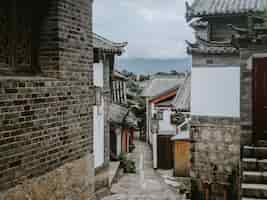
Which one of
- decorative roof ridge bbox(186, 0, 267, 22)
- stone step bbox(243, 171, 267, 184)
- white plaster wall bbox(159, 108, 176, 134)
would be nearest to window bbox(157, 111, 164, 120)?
white plaster wall bbox(159, 108, 176, 134)

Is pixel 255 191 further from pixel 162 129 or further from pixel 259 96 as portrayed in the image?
pixel 162 129

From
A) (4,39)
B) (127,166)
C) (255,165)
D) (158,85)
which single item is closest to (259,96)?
(255,165)

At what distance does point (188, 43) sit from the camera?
42.2ft

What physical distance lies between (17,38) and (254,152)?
6.10 metres

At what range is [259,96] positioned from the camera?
9.56 m

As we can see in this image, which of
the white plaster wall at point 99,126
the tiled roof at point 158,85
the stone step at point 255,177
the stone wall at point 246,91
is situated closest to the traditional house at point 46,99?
the stone step at point 255,177

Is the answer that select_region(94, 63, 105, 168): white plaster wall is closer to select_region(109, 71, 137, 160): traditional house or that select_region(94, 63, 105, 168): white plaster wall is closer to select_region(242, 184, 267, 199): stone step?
select_region(109, 71, 137, 160): traditional house

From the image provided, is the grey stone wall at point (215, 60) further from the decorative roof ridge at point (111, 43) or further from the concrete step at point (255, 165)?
the concrete step at point (255, 165)

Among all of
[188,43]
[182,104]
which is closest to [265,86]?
[188,43]

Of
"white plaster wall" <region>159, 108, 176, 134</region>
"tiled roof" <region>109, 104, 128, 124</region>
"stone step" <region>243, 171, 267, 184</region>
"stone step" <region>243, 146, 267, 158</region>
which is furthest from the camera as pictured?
"white plaster wall" <region>159, 108, 176, 134</region>

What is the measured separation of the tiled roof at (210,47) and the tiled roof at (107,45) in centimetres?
292

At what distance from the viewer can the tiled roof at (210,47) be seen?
41.3ft

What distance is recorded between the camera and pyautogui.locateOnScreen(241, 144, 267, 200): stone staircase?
785cm

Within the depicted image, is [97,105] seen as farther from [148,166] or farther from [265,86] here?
[148,166]
